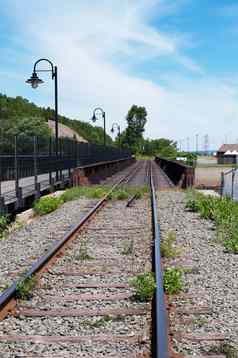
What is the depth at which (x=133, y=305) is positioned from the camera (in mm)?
5559

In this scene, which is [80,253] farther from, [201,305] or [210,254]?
[201,305]

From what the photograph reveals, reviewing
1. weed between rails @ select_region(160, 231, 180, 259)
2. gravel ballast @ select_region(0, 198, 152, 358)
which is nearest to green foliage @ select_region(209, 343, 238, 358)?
gravel ballast @ select_region(0, 198, 152, 358)

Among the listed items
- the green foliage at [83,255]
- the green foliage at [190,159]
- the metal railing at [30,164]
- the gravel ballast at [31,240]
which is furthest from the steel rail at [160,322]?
the green foliage at [190,159]

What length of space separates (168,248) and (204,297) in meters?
2.72

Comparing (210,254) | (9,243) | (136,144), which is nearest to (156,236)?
(210,254)

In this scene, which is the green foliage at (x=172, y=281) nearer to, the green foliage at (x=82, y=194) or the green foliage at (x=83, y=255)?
the green foliage at (x=83, y=255)

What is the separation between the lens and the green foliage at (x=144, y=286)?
226 inches

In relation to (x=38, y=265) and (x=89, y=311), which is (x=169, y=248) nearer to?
(x=38, y=265)

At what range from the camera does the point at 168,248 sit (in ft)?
28.2

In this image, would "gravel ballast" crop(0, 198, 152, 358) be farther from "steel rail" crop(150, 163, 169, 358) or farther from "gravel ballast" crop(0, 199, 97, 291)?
"gravel ballast" crop(0, 199, 97, 291)

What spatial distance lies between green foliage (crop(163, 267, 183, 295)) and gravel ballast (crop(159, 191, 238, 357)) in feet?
0.35

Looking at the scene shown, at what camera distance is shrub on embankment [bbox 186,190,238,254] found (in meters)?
9.44

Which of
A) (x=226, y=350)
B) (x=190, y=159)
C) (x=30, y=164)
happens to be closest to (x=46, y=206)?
(x=30, y=164)

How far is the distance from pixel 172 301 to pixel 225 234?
199 inches
